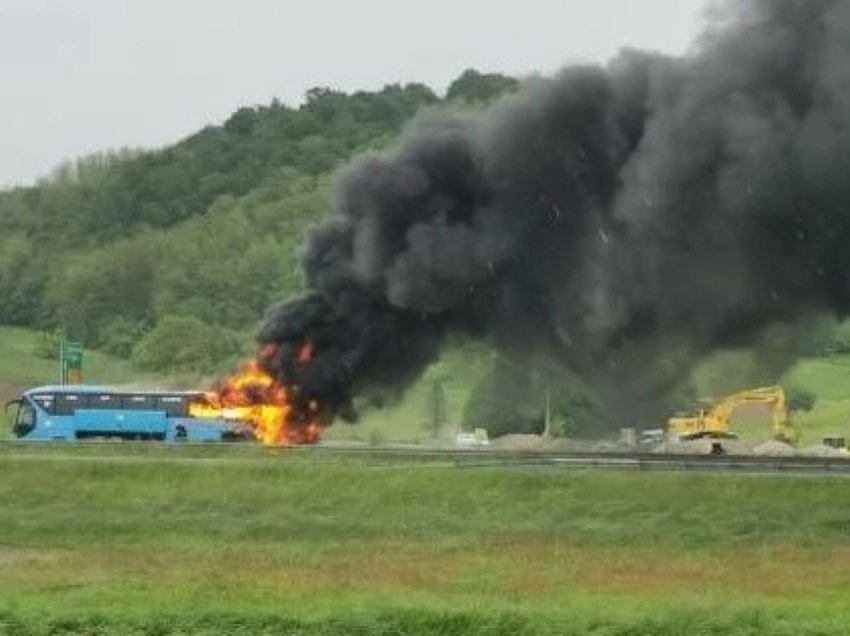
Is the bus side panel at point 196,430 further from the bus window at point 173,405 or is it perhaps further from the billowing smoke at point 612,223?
the billowing smoke at point 612,223

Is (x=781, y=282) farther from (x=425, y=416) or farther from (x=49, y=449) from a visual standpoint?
(x=425, y=416)

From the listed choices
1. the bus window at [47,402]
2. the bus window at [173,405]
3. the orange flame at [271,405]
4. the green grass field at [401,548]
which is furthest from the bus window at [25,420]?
the green grass field at [401,548]

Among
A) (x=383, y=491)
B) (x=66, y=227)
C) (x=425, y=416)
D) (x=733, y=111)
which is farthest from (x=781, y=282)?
(x=66, y=227)

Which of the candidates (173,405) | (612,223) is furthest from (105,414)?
(612,223)

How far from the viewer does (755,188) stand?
1748 inches

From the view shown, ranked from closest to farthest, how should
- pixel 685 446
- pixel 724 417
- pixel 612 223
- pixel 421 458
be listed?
pixel 421 458 < pixel 612 223 < pixel 685 446 < pixel 724 417

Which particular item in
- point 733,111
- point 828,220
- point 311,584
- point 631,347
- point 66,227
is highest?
point 66,227

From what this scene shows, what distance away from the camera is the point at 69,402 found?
64.4 meters

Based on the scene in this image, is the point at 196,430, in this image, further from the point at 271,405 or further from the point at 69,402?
the point at 271,405

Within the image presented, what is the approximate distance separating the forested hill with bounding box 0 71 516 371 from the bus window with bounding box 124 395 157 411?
4297 centimetres

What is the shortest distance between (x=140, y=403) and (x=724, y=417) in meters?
28.2

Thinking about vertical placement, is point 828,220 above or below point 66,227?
below

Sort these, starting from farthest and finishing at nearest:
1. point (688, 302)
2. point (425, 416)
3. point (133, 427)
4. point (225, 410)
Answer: point (425, 416)
point (133, 427)
point (225, 410)
point (688, 302)

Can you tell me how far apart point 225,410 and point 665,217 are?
1946cm
